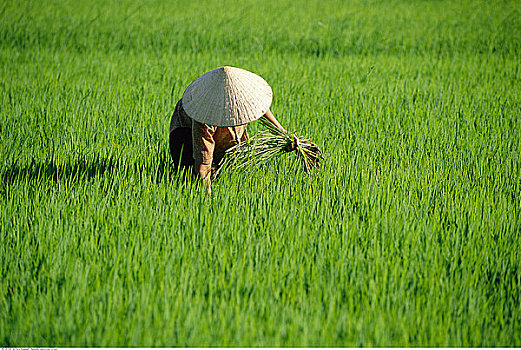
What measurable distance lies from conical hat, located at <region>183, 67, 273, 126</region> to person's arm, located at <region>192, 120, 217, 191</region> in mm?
136

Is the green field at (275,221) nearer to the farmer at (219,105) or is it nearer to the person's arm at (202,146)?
the person's arm at (202,146)

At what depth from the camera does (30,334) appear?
1.62m

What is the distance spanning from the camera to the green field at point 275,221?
1.70 m

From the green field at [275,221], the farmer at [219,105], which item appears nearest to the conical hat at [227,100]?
the farmer at [219,105]

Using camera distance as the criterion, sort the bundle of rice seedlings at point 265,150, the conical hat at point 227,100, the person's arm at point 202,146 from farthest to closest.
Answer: the bundle of rice seedlings at point 265,150, the person's arm at point 202,146, the conical hat at point 227,100

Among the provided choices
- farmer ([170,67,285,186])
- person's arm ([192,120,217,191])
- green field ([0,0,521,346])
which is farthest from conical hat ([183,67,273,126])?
green field ([0,0,521,346])

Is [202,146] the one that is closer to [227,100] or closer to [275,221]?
[227,100]

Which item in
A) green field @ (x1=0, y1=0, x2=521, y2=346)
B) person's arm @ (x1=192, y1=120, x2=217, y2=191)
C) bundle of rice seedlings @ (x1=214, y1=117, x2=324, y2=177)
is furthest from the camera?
bundle of rice seedlings @ (x1=214, y1=117, x2=324, y2=177)

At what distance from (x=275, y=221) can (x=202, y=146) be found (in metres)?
0.60

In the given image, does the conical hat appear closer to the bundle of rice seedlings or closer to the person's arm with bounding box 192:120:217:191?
the person's arm with bounding box 192:120:217:191

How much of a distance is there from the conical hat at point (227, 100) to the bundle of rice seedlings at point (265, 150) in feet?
0.93

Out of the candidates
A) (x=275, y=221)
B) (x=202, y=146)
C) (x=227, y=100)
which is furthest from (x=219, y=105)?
(x=275, y=221)

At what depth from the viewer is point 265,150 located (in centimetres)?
279

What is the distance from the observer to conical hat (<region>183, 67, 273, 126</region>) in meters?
2.42
